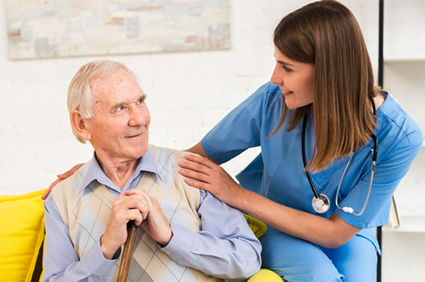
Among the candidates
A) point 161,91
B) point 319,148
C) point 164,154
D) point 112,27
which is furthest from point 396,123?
point 112,27

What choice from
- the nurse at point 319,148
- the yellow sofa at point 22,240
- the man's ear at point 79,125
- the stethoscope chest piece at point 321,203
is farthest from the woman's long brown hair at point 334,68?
the man's ear at point 79,125

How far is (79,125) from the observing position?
5.37ft

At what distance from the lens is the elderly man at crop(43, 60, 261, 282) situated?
1.54 m

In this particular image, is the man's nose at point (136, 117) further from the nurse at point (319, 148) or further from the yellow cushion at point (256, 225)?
the yellow cushion at point (256, 225)

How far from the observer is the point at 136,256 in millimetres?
1603

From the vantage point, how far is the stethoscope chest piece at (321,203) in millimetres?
1812

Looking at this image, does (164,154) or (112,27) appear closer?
(164,154)

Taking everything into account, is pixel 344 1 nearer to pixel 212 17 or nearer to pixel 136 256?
pixel 212 17

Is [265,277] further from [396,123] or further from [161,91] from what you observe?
[161,91]

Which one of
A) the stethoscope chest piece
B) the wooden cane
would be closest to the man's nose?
the wooden cane

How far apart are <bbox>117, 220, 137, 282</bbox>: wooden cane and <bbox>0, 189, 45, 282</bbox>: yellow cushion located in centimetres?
61

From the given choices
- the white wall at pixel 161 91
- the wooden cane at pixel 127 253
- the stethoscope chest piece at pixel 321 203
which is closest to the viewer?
the wooden cane at pixel 127 253

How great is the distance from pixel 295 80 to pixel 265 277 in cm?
58

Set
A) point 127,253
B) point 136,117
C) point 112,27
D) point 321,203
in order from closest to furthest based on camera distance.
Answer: point 127,253 → point 136,117 → point 321,203 → point 112,27
